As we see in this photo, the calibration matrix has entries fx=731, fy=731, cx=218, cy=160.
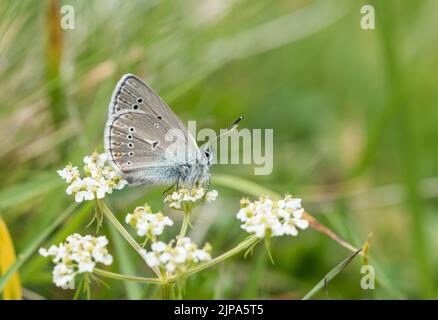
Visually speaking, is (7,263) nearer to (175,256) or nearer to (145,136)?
(145,136)

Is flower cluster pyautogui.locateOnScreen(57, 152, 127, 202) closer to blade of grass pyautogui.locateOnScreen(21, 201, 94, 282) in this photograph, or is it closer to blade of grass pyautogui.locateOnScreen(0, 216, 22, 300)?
blade of grass pyautogui.locateOnScreen(21, 201, 94, 282)

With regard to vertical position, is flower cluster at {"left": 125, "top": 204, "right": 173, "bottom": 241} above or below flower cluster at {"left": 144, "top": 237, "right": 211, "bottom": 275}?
above


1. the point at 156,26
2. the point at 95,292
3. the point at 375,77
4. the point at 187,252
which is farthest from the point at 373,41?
Result: the point at 187,252

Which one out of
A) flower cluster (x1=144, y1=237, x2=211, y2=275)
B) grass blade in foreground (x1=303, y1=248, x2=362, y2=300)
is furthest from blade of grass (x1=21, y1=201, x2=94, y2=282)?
grass blade in foreground (x1=303, y1=248, x2=362, y2=300)

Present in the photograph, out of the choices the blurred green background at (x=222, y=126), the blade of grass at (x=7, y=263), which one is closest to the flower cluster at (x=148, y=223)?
the blurred green background at (x=222, y=126)

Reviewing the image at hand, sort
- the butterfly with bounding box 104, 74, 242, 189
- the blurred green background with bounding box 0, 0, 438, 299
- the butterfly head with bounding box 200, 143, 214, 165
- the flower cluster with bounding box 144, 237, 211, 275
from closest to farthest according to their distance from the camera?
1. the flower cluster with bounding box 144, 237, 211, 275
2. the butterfly with bounding box 104, 74, 242, 189
3. the butterfly head with bounding box 200, 143, 214, 165
4. the blurred green background with bounding box 0, 0, 438, 299
